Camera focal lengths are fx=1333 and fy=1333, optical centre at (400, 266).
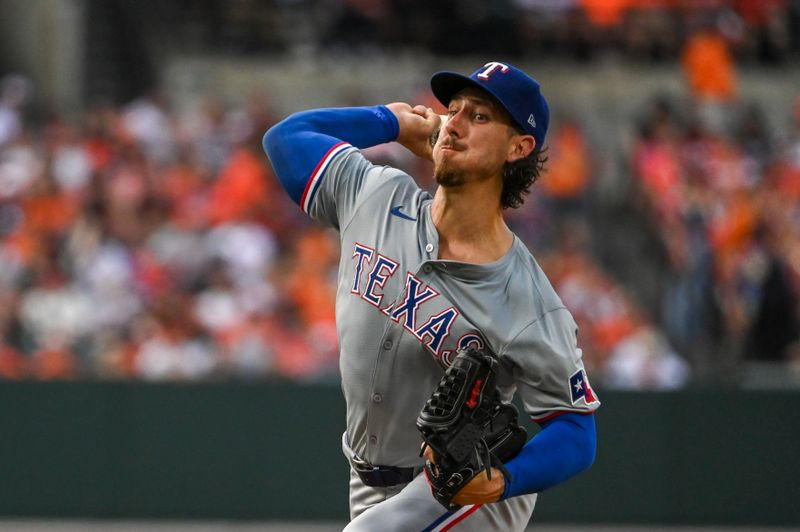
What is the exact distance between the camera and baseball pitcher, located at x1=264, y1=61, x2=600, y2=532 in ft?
12.8

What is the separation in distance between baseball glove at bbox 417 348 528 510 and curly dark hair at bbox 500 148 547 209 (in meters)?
0.70

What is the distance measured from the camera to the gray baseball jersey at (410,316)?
13.0 ft

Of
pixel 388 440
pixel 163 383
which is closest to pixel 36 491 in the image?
pixel 163 383

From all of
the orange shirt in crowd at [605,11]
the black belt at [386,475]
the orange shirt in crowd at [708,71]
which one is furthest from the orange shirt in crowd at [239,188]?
the black belt at [386,475]

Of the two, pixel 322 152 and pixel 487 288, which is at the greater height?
pixel 322 152

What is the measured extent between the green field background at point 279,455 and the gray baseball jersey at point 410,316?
505 cm

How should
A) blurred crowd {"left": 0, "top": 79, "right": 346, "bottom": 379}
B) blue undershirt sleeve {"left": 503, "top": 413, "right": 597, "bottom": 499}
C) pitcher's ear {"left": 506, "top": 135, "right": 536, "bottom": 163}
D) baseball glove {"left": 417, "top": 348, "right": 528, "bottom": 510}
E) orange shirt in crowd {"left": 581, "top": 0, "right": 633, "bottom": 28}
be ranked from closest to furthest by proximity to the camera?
baseball glove {"left": 417, "top": 348, "right": 528, "bottom": 510} < blue undershirt sleeve {"left": 503, "top": 413, "right": 597, "bottom": 499} < pitcher's ear {"left": 506, "top": 135, "right": 536, "bottom": 163} < blurred crowd {"left": 0, "top": 79, "right": 346, "bottom": 379} < orange shirt in crowd {"left": 581, "top": 0, "right": 633, "bottom": 28}

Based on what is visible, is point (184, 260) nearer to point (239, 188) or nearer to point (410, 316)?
point (239, 188)

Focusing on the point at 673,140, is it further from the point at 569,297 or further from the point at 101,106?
the point at 101,106

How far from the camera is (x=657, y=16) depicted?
13.5m

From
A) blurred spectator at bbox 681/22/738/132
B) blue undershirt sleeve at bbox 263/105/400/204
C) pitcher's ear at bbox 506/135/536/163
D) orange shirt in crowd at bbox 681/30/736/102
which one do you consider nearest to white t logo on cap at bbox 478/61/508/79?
pitcher's ear at bbox 506/135/536/163

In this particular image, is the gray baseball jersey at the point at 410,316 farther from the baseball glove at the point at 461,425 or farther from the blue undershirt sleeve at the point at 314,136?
the baseball glove at the point at 461,425

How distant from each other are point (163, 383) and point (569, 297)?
3.13 m

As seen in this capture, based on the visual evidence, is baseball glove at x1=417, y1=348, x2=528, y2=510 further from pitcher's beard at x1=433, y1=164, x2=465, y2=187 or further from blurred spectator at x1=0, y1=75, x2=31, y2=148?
blurred spectator at x1=0, y1=75, x2=31, y2=148
